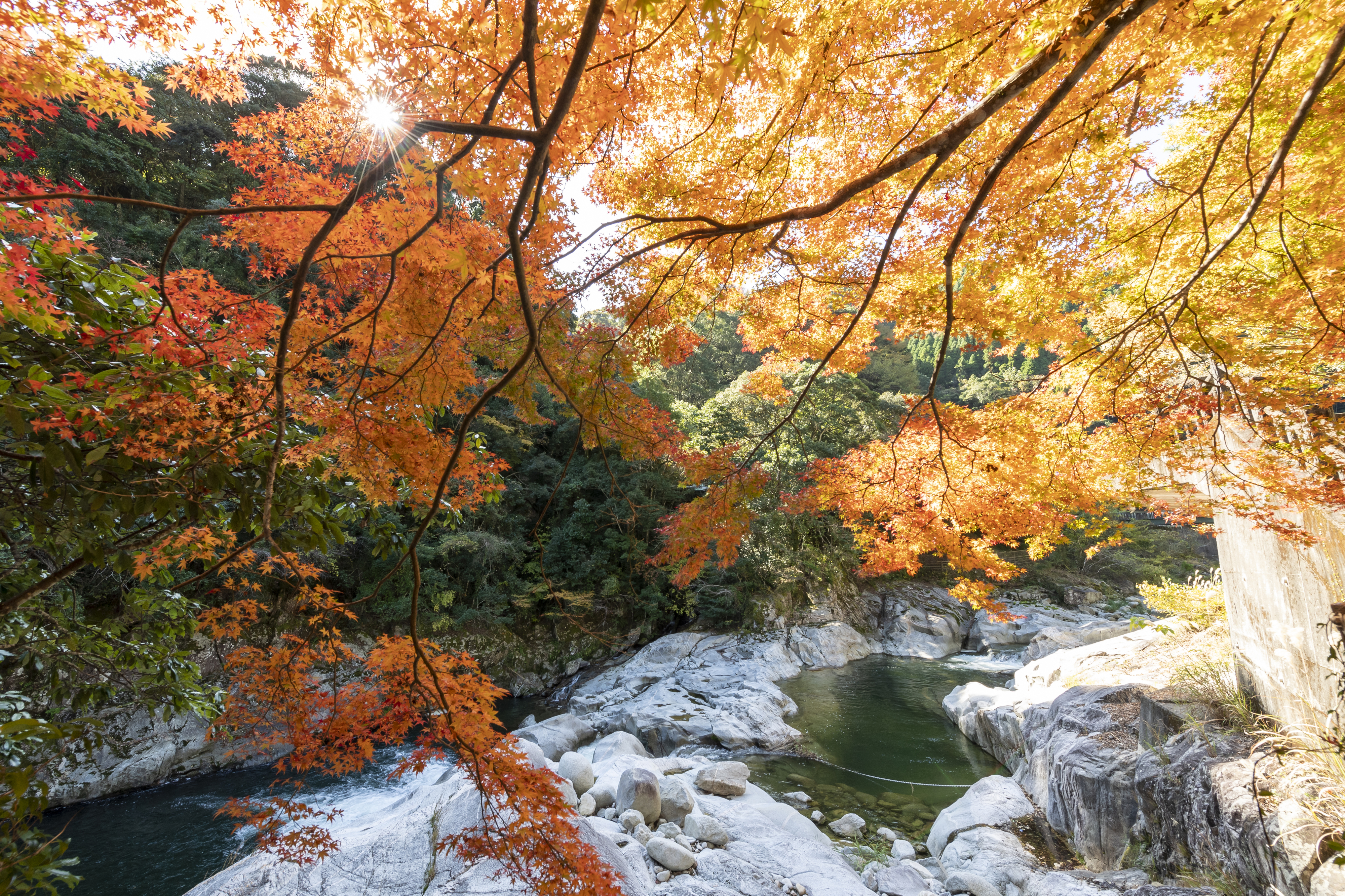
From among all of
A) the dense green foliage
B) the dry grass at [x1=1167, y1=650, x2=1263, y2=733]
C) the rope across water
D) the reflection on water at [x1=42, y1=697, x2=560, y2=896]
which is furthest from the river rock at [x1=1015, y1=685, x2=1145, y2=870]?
the dense green foliage

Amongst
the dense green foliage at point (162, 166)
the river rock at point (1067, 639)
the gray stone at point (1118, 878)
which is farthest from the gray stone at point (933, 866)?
the dense green foliage at point (162, 166)

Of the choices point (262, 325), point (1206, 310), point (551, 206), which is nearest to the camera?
point (262, 325)

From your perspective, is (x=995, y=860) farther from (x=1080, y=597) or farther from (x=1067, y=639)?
(x=1080, y=597)

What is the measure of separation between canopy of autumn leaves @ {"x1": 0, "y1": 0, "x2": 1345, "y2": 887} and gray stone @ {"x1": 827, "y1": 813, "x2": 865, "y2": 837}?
290 centimetres

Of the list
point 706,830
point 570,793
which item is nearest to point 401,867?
point 570,793

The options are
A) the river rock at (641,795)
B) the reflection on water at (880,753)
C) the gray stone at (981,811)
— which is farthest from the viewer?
the reflection on water at (880,753)

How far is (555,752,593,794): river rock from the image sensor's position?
5355 mm

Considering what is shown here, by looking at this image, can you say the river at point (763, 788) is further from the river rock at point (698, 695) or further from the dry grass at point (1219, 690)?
the dry grass at point (1219, 690)

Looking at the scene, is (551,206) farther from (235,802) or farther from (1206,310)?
(1206,310)

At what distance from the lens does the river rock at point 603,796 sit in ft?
16.6

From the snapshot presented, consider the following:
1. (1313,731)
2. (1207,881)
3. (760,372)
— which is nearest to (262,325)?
(760,372)

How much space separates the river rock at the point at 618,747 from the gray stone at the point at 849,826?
2.33m

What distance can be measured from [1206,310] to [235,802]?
7.19 meters

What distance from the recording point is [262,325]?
110 inches
